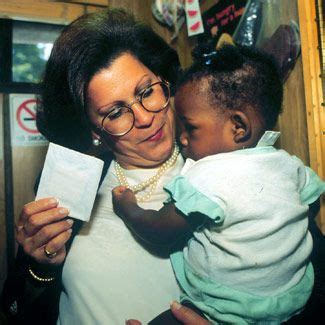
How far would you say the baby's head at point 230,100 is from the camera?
1155 millimetres

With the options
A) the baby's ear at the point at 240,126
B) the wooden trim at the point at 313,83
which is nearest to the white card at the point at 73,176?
the baby's ear at the point at 240,126

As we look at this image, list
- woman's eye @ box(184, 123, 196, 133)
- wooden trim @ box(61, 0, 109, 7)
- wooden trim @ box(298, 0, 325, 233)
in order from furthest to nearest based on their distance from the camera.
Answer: wooden trim @ box(61, 0, 109, 7)
wooden trim @ box(298, 0, 325, 233)
woman's eye @ box(184, 123, 196, 133)

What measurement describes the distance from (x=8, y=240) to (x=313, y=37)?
10.2 ft

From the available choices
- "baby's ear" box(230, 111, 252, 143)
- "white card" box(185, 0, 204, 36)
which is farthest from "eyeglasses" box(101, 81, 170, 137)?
"white card" box(185, 0, 204, 36)

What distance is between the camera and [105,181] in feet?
5.12

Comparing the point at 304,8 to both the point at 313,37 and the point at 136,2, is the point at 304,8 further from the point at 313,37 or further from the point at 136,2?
the point at 136,2

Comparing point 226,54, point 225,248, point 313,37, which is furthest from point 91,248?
point 313,37

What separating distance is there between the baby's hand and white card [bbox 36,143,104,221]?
170 millimetres

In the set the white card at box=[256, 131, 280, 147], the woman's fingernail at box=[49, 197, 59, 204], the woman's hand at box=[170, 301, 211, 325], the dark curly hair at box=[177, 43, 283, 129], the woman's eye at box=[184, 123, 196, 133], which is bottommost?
the woman's hand at box=[170, 301, 211, 325]

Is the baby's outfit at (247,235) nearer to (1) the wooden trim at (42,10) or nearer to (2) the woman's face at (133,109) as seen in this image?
(2) the woman's face at (133,109)

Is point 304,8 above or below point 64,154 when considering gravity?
above

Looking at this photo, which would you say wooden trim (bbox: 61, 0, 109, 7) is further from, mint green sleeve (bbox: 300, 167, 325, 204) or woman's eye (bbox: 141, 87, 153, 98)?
mint green sleeve (bbox: 300, 167, 325, 204)

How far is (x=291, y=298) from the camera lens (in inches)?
42.4

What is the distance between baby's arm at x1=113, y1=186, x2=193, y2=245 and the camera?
3.53ft
